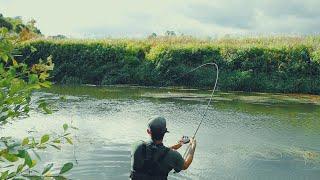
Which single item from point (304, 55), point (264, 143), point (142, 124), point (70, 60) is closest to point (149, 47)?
point (70, 60)

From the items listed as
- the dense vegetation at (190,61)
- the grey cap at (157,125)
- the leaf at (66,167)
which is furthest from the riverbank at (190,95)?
the leaf at (66,167)

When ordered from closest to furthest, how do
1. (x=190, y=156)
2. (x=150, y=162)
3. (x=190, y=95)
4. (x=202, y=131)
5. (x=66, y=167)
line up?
(x=66, y=167) → (x=150, y=162) → (x=190, y=156) → (x=202, y=131) → (x=190, y=95)

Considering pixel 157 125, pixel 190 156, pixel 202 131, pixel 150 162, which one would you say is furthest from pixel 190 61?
pixel 150 162

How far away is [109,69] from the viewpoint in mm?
29828

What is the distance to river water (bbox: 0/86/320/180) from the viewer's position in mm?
10258

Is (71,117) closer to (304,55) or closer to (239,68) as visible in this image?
(239,68)

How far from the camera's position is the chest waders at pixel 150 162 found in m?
5.09

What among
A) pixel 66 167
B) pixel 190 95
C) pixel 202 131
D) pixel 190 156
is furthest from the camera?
pixel 190 95

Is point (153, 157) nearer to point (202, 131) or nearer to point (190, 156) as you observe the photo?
point (190, 156)

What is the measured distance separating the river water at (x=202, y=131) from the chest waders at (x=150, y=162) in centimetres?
87

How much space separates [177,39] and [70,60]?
281 inches

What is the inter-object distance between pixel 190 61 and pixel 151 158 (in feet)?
78.5

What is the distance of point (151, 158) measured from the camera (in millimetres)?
5117

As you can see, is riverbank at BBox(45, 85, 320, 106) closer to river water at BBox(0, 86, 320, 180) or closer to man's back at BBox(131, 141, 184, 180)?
river water at BBox(0, 86, 320, 180)
